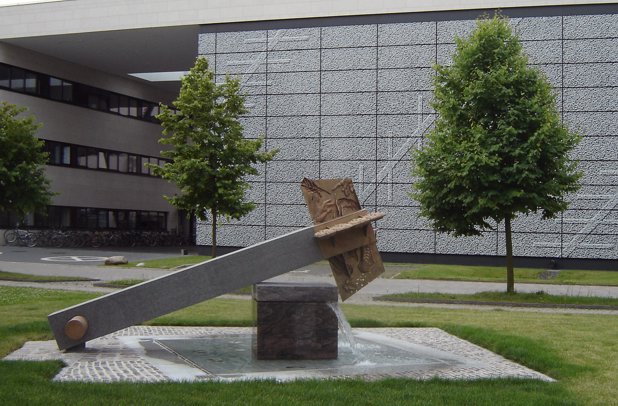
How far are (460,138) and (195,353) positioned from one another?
1267 centimetres

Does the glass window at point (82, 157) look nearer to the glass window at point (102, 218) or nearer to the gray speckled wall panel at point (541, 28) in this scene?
the glass window at point (102, 218)

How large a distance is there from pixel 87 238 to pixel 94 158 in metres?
Result: 5.69

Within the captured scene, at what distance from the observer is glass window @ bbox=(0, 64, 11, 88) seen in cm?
4041

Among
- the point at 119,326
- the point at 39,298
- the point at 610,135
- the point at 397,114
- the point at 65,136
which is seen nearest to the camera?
the point at 119,326

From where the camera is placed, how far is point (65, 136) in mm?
44656

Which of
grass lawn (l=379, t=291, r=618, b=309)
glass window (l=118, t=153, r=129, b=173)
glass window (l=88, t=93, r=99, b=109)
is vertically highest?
glass window (l=88, t=93, r=99, b=109)

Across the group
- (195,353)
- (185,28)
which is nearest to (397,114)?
(185,28)

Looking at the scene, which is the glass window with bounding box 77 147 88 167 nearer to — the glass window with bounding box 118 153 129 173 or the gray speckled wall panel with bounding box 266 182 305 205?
the glass window with bounding box 118 153 129 173

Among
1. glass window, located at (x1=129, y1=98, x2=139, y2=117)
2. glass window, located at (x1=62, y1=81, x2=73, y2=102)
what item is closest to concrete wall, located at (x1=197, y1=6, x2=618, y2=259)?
glass window, located at (x1=62, y1=81, x2=73, y2=102)

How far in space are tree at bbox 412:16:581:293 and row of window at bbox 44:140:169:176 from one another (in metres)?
27.2

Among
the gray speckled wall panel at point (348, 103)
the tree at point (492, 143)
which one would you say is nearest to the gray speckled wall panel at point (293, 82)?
the gray speckled wall panel at point (348, 103)

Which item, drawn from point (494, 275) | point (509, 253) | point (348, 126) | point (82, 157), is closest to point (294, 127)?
point (348, 126)

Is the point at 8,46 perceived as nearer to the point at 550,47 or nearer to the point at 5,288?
the point at 5,288

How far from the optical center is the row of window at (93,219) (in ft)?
140
